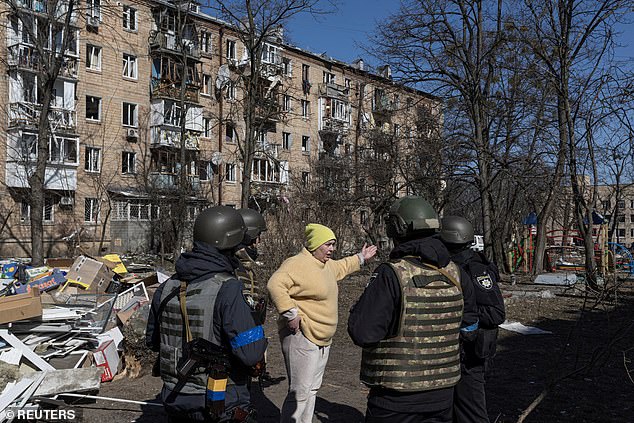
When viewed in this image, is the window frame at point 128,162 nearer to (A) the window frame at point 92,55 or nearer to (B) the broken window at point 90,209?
(B) the broken window at point 90,209

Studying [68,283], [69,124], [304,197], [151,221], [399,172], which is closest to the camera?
[68,283]

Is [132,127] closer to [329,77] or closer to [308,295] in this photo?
[329,77]

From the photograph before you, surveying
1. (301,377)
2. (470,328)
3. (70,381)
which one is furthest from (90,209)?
(470,328)

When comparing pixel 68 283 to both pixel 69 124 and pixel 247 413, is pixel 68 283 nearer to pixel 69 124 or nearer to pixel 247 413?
pixel 247 413

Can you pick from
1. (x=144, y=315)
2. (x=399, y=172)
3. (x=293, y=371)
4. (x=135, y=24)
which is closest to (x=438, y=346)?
(x=293, y=371)

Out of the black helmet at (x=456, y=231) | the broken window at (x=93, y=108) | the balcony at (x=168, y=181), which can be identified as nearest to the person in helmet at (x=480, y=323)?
the black helmet at (x=456, y=231)

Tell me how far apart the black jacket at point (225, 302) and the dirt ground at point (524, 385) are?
220cm

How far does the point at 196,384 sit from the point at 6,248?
27684 mm

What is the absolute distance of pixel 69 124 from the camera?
95.1 feet

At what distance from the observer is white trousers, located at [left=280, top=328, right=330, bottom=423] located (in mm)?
4512

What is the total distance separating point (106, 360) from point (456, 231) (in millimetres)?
4599

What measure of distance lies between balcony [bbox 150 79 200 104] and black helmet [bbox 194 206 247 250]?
3092 centimetres

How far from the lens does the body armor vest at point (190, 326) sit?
3.20 metres

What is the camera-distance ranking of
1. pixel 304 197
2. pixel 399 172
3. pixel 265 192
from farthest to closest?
pixel 265 192 → pixel 399 172 → pixel 304 197
